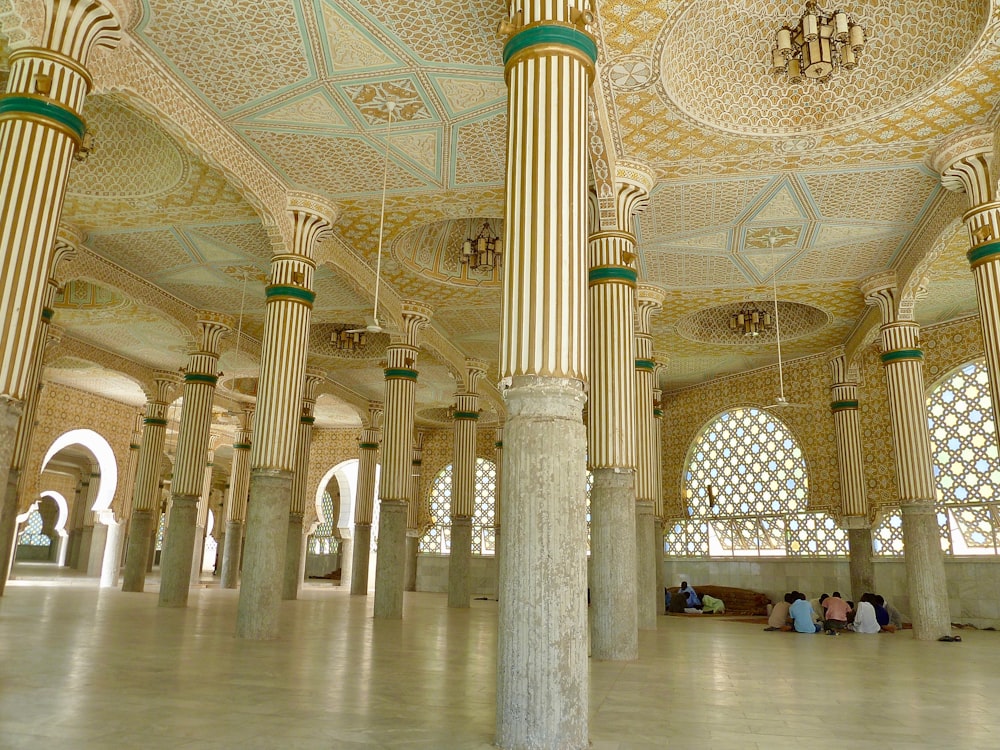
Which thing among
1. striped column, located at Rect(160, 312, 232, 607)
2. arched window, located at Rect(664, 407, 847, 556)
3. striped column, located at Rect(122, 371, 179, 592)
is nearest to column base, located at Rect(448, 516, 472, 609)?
striped column, located at Rect(160, 312, 232, 607)

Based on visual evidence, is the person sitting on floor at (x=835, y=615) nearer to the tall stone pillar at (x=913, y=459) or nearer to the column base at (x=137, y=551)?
the tall stone pillar at (x=913, y=459)

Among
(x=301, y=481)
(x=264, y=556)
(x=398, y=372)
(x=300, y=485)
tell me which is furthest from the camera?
(x=301, y=481)

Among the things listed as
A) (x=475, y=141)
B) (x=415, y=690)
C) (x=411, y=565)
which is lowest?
(x=415, y=690)

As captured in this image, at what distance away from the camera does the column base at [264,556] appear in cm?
1027

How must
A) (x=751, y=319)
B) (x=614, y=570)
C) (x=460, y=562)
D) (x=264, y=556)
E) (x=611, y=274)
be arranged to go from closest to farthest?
(x=614, y=570) < (x=611, y=274) < (x=264, y=556) < (x=751, y=319) < (x=460, y=562)

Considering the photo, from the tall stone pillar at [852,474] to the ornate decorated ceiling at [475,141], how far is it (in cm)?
269

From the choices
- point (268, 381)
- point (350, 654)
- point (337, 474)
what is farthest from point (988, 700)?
point (337, 474)

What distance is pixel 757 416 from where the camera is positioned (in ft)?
71.5

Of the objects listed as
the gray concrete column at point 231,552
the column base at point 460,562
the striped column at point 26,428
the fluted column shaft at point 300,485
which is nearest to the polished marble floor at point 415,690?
the striped column at point 26,428

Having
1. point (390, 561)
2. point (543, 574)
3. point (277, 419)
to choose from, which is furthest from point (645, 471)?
point (543, 574)

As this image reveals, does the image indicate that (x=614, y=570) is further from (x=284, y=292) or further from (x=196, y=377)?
(x=196, y=377)

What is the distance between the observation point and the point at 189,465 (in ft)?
53.3

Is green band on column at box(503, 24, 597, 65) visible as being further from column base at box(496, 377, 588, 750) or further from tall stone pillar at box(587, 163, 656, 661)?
tall stone pillar at box(587, 163, 656, 661)

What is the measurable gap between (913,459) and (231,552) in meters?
19.9
